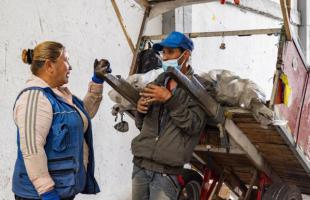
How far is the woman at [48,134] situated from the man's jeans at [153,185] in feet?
1.48

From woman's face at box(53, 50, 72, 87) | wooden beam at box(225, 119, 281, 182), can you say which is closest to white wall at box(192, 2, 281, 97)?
wooden beam at box(225, 119, 281, 182)

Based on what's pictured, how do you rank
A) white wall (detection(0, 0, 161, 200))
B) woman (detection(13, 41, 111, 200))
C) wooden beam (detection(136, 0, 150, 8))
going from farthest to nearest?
white wall (detection(0, 0, 161, 200)), wooden beam (detection(136, 0, 150, 8)), woman (detection(13, 41, 111, 200))

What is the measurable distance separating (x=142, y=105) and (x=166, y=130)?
8.5 inches

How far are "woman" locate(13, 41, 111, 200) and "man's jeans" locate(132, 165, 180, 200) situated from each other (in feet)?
1.48

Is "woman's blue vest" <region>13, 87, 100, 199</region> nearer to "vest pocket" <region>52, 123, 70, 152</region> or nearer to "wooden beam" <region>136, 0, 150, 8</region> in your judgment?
"vest pocket" <region>52, 123, 70, 152</region>

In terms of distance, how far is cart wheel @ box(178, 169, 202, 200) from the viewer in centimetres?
350

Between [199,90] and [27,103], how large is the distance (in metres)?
1.00

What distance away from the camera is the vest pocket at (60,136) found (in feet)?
7.73

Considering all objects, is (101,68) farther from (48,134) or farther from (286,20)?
(286,20)

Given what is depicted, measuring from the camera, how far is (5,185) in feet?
12.3

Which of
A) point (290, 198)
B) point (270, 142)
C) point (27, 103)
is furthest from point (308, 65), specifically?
point (27, 103)

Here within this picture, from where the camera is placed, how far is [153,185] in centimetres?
287

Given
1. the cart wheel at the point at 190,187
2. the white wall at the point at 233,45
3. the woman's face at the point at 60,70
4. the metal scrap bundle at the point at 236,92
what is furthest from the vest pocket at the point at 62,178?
the white wall at the point at 233,45

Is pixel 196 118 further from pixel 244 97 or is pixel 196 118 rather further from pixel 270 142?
pixel 270 142
